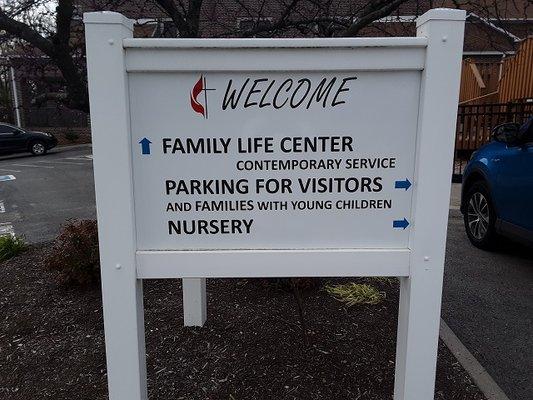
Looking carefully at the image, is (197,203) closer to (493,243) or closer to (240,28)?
(240,28)

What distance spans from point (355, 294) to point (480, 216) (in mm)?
2669

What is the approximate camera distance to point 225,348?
3301mm

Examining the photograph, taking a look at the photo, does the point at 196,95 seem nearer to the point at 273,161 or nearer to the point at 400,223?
the point at 273,161

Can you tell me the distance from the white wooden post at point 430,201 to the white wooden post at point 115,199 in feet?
3.97

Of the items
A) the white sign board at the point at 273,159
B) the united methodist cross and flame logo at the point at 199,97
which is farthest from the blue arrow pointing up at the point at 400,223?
the united methodist cross and flame logo at the point at 199,97

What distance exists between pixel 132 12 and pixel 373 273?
3880mm

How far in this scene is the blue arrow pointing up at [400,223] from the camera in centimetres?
216

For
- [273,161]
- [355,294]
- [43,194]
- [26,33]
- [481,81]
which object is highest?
[26,33]

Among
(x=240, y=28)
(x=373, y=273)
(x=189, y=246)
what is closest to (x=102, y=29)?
(x=189, y=246)

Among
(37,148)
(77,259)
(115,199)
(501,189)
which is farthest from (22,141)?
(115,199)

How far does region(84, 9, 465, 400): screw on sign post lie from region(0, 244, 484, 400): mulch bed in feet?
2.62

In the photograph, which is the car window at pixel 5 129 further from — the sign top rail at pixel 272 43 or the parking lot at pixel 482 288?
the sign top rail at pixel 272 43

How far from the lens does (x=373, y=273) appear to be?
2176 mm

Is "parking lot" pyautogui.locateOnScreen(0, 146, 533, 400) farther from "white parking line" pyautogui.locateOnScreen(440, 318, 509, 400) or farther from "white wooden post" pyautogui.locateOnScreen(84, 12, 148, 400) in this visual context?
"white wooden post" pyautogui.locateOnScreen(84, 12, 148, 400)
